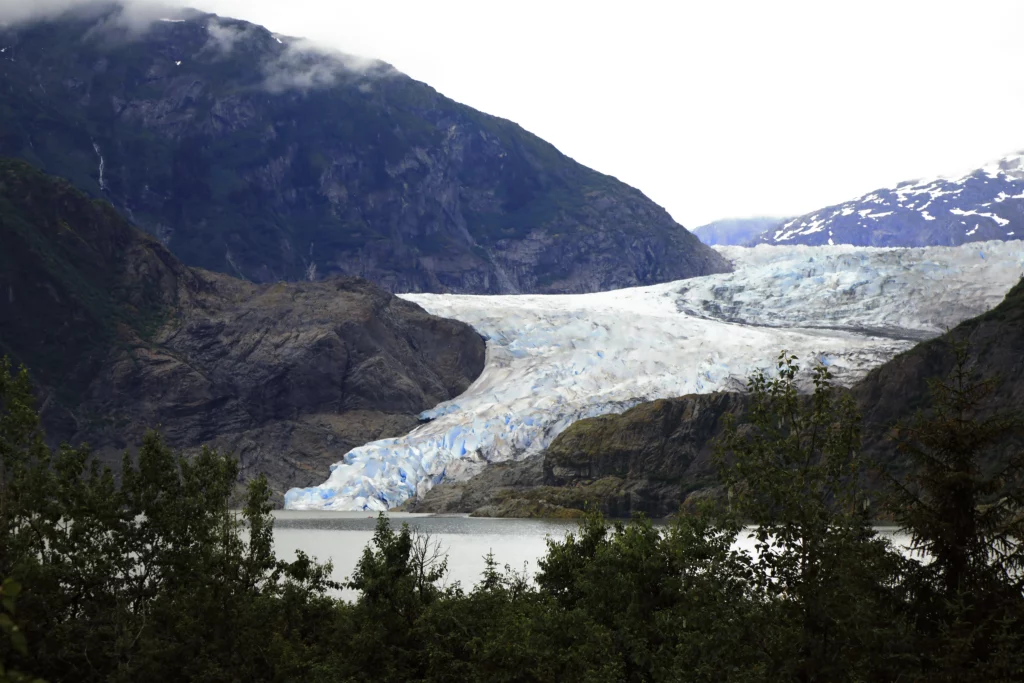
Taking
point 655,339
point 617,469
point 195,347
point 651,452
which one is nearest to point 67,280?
point 195,347

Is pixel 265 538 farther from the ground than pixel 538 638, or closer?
farther from the ground

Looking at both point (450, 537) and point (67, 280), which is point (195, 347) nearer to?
point (67, 280)

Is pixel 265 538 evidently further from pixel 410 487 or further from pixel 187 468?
pixel 410 487

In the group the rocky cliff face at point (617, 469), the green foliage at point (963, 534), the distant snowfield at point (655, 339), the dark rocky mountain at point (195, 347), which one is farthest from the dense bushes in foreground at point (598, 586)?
the dark rocky mountain at point (195, 347)

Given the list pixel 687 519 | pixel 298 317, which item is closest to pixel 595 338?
pixel 298 317

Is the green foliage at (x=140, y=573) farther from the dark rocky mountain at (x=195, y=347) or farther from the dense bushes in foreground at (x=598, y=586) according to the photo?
the dark rocky mountain at (x=195, y=347)

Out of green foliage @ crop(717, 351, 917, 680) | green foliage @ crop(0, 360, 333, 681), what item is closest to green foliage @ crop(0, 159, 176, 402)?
green foliage @ crop(0, 360, 333, 681)
